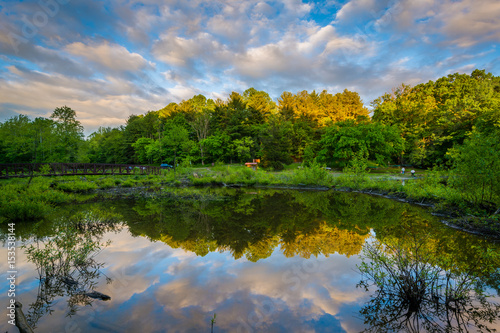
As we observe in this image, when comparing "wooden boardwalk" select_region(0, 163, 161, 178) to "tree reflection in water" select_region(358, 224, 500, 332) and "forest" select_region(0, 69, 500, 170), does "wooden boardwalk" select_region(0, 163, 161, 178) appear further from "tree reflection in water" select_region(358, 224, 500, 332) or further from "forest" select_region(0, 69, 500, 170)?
"tree reflection in water" select_region(358, 224, 500, 332)

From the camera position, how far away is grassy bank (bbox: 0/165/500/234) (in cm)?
951

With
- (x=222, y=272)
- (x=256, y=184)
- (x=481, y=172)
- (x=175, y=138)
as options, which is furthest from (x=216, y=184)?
(x=481, y=172)

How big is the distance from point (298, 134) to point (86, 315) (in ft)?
134

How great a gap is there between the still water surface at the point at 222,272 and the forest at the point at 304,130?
15.6 m

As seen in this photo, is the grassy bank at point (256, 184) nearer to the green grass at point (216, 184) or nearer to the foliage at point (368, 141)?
the green grass at point (216, 184)

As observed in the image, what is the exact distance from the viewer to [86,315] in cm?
413

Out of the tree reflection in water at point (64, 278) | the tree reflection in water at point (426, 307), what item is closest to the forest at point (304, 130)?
the tree reflection in water at point (426, 307)

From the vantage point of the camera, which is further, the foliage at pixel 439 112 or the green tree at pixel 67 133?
the green tree at pixel 67 133

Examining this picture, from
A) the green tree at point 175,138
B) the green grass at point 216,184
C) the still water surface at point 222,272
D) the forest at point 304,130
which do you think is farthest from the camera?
the green tree at point 175,138

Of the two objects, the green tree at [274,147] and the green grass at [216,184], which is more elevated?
the green tree at [274,147]

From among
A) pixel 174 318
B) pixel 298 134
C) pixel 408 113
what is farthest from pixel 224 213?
pixel 408 113

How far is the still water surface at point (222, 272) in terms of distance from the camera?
13.3 ft

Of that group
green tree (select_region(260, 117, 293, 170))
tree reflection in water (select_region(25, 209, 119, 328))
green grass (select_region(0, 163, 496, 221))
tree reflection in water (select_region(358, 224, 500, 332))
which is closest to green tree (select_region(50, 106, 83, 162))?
green grass (select_region(0, 163, 496, 221))

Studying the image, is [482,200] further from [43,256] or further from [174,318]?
[43,256]
